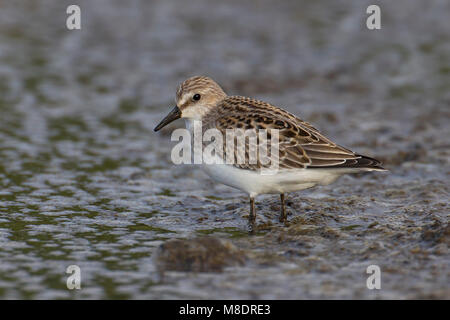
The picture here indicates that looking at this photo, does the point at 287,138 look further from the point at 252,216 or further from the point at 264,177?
the point at 252,216

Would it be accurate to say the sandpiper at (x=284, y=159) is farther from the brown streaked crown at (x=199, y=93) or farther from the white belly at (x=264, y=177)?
the brown streaked crown at (x=199, y=93)

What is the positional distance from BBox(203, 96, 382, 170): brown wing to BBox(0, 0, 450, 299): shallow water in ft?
3.26

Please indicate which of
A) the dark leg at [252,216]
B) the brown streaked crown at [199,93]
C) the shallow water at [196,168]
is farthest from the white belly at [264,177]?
the brown streaked crown at [199,93]

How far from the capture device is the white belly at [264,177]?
977 centimetres

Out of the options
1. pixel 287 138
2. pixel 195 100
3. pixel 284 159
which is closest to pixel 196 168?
pixel 195 100

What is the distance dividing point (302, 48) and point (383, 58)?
7.77 feet

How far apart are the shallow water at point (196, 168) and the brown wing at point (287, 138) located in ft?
3.26

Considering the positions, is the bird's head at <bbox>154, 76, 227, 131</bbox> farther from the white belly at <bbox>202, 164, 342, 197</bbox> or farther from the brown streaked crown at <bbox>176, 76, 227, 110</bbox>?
the white belly at <bbox>202, 164, 342, 197</bbox>

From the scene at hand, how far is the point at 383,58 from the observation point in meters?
19.4

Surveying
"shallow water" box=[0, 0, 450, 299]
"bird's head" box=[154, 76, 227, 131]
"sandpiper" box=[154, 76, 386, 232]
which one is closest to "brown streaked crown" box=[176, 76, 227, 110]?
"bird's head" box=[154, 76, 227, 131]

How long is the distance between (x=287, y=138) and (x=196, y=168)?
3.76 meters

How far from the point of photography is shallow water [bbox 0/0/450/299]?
8.48 metres

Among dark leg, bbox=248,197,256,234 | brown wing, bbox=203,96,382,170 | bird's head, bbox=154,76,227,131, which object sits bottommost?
dark leg, bbox=248,197,256,234
